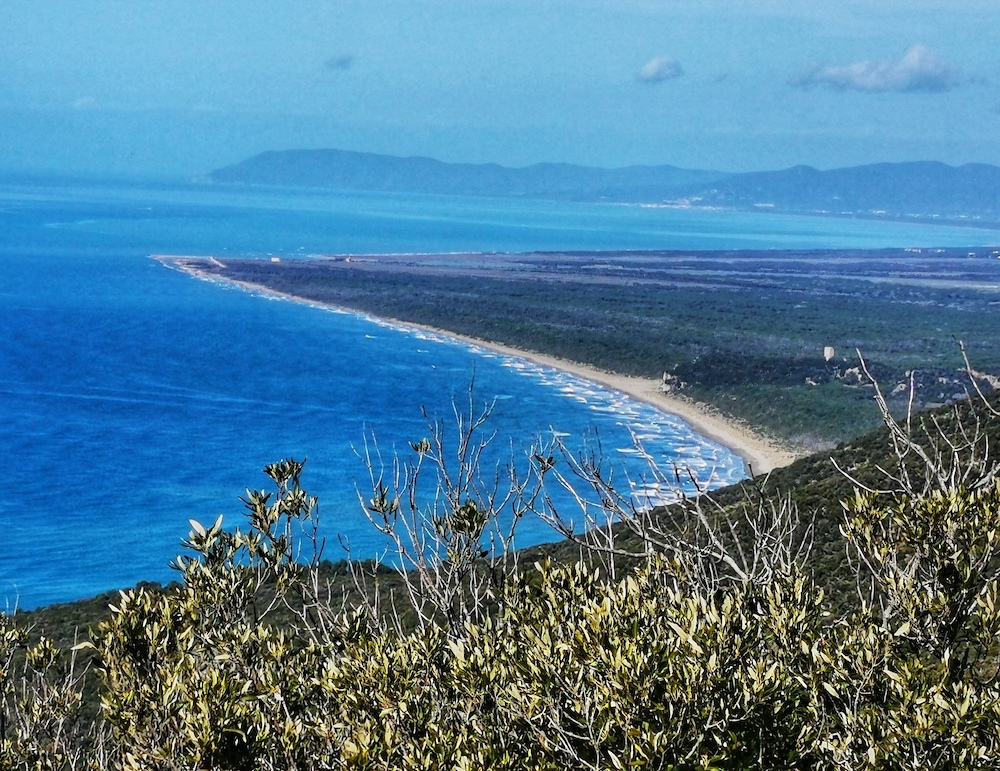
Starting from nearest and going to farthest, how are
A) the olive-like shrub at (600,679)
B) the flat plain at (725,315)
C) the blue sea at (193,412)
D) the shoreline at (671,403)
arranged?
1. the olive-like shrub at (600,679)
2. the blue sea at (193,412)
3. the shoreline at (671,403)
4. the flat plain at (725,315)

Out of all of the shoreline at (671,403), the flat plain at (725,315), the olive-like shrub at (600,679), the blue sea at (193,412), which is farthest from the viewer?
the flat plain at (725,315)

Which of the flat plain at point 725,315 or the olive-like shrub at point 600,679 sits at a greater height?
the olive-like shrub at point 600,679

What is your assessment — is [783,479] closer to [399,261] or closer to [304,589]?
[304,589]

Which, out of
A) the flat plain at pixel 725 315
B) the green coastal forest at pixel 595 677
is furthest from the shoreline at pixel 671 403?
the green coastal forest at pixel 595 677

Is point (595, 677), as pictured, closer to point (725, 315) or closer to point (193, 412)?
point (193, 412)

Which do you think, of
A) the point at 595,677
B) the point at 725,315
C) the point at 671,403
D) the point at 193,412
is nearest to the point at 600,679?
the point at 595,677

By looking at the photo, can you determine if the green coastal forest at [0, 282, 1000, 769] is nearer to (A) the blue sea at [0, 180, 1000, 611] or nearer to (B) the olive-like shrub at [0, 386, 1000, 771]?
(B) the olive-like shrub at [0, 386, 1000, 771]

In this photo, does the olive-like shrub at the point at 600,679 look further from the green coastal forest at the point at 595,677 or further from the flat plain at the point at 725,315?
the flat plain at the point at 725,315

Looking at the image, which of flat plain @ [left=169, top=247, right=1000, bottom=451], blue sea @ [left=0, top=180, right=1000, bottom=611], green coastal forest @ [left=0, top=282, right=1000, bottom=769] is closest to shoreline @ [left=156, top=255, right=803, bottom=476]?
flat plain @ [left=169, top=247, right=1000, bottom=451]
